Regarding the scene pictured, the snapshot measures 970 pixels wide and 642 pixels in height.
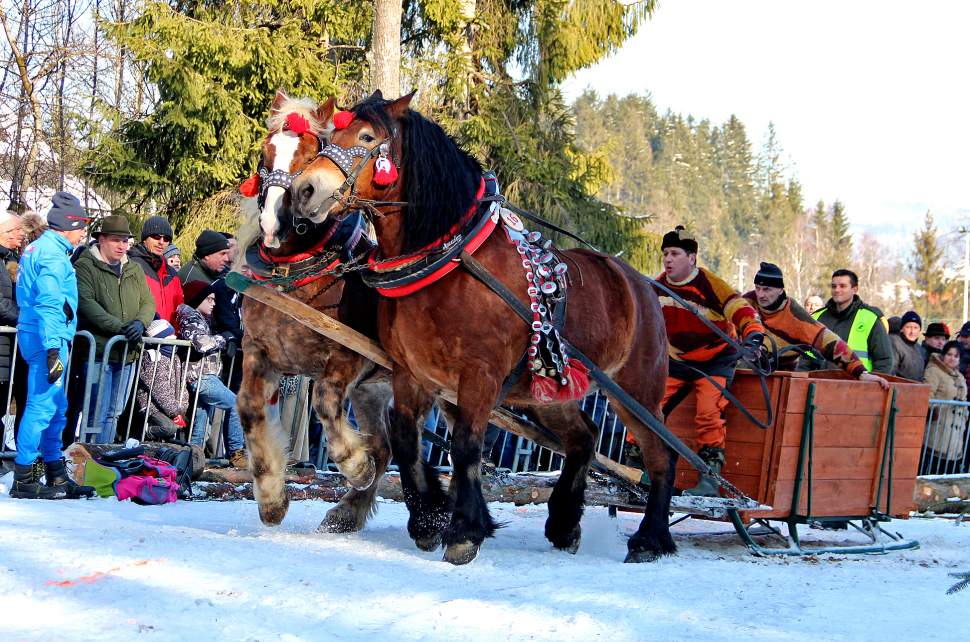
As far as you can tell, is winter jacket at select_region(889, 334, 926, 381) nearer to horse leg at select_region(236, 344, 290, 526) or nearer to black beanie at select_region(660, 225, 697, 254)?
black beanie at select_region(660, 225, 697, 254)

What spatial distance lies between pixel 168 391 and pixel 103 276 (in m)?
0.90

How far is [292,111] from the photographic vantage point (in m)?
5.45

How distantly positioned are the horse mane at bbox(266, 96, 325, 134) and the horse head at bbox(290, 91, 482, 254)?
219 mm

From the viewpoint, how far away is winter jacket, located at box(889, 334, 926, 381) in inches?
468

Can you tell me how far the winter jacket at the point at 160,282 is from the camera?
7.90 meters

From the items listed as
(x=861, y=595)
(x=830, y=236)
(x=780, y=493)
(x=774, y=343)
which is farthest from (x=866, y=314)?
(x=830, y=236)

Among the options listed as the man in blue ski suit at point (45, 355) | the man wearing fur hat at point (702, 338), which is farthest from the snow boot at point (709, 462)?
the man in blue ski suit at point (45, 355)

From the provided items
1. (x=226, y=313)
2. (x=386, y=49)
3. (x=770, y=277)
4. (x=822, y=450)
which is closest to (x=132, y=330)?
(x=226, y=313)

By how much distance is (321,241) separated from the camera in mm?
5797

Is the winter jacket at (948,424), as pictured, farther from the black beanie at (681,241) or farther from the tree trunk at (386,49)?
the tree trunk at (386,49)

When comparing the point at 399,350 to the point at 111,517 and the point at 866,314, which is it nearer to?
the point at 111,517

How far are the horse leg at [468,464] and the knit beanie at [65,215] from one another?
3.08 m

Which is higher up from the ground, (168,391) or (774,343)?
(774,343)

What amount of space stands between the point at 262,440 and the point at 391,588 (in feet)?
5.33
